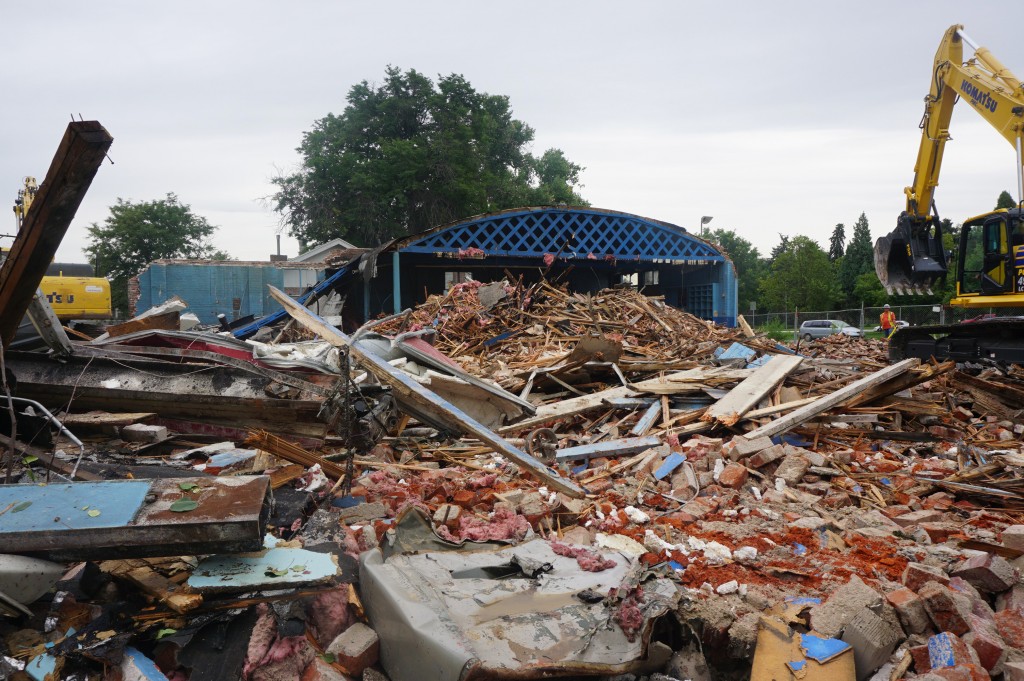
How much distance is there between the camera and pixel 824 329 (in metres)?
28.5

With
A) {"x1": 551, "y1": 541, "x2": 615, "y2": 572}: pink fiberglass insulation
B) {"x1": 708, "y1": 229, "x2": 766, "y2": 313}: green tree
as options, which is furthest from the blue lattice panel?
{"x1": 708, "y1": 229, "x2": 766, "y2": 313}: green tree

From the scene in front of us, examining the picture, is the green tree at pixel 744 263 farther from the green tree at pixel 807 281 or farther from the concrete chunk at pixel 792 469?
the concrete chunk at pixel 792 469

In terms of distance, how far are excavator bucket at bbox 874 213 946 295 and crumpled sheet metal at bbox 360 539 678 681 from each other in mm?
11063

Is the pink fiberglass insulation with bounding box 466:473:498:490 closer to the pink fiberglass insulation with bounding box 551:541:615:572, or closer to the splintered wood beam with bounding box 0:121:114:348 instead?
the pink fiberglass insulation with bounding box 551:541:615:572

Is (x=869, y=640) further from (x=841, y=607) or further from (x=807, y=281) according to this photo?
(x=807, y=281)

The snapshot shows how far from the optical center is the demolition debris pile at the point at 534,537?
271 centimetres

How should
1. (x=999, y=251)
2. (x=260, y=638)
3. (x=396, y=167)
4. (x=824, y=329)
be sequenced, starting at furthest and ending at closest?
1. (x=396, y=167)
2. (x=824, y=329)
3. (x=999, y=251)
4. (x=260, y=638)

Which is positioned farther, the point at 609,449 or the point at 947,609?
the point at 609,449

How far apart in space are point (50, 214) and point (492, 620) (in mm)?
3753

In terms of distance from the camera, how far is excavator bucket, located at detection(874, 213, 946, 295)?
38.0 ft

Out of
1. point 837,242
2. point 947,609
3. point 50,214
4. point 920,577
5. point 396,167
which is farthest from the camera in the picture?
point 837,242

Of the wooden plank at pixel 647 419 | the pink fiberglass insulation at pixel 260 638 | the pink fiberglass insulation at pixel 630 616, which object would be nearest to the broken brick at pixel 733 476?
the wooden plank at pixel 647 419

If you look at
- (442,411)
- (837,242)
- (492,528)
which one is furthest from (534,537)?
(837,242)

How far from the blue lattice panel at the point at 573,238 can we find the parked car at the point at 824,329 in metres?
8.64
